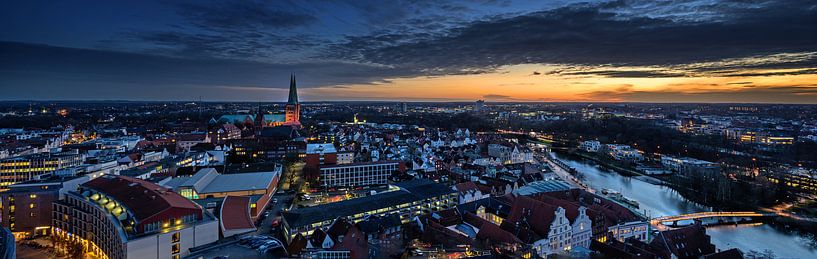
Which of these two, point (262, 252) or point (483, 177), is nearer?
point (262, 252)

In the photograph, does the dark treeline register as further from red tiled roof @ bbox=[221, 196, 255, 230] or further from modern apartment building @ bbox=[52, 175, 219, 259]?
modern apartment building @ bbox=[52, 175, 219, 259]

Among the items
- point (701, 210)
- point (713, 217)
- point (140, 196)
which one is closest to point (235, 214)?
point (140, 196)

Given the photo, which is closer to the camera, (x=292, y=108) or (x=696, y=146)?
(x=696, y=146)

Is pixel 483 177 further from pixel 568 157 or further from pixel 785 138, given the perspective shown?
pixel 785 138

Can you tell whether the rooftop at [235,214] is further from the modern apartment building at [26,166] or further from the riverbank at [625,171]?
the riverbank at [625,171]

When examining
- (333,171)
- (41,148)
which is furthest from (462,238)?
(41,148)

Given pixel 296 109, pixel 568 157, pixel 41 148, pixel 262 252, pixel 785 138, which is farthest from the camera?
pixel 296 109

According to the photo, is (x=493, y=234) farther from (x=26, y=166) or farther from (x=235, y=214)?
(x=26, y=166)
